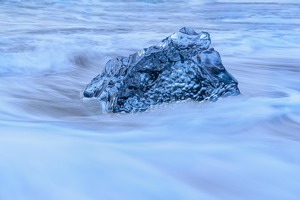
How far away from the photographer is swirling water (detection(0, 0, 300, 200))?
179cm

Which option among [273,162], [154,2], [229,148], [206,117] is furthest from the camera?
[154,2]

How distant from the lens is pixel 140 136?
2445 mm

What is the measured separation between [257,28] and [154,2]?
215 inches

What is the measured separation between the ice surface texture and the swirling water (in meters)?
0.07

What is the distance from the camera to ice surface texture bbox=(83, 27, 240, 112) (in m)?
2.96

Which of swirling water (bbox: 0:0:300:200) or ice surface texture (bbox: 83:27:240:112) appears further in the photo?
ice surface texture (bbox: 83:27:240:112)

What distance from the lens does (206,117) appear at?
9.20 ft

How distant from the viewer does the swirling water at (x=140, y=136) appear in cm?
179

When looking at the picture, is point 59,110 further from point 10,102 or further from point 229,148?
point 229,148

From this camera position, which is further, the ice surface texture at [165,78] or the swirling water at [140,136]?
the ice surface texture at [165,78]

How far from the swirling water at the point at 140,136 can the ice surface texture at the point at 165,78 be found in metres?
0.07

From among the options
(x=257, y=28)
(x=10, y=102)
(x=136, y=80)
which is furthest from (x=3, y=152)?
(x=257, y=28)

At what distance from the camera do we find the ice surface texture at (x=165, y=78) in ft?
9.73

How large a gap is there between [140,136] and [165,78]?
0.62m
